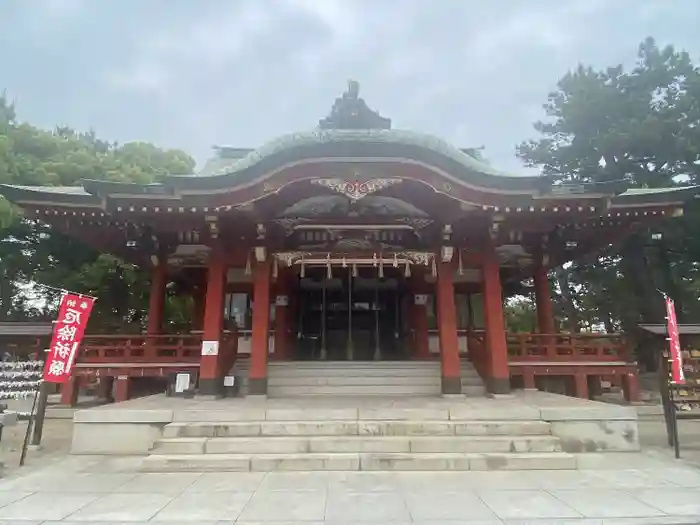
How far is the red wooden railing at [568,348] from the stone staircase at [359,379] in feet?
4.19

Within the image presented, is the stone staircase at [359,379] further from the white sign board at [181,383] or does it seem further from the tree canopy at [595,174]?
the tree canopy at [595,174]

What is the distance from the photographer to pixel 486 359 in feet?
33.0

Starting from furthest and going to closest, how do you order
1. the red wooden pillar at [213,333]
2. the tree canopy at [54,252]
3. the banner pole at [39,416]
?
the tree canopy at [54,252] < the red wooden pillar at [213,333] < the banner pole at [39,416]

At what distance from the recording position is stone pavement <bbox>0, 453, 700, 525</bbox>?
434cm

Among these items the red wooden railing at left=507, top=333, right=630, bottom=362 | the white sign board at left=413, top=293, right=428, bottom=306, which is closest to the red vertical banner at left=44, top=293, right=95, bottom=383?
the white sign board at left=413, top=293, right=428, bottom=306

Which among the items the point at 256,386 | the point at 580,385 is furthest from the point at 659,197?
the point at 256,386

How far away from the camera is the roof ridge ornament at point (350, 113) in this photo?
12680 mm

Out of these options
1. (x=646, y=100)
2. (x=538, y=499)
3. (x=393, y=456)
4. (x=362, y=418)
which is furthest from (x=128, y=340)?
(x=646, y=100)

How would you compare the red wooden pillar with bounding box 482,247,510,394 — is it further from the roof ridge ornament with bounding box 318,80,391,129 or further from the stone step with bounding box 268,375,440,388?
the roof ridge ornament with bounding box 318,80,391,129

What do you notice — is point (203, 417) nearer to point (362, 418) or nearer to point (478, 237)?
point (362, 418)

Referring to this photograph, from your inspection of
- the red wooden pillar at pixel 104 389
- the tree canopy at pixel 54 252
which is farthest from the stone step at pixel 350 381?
the tree canopy at pixel 54 252

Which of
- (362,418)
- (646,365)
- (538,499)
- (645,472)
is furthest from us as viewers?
(646,365)

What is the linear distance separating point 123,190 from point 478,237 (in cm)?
717

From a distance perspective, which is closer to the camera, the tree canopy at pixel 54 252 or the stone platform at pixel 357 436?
the stone platform at pixel 357 436
